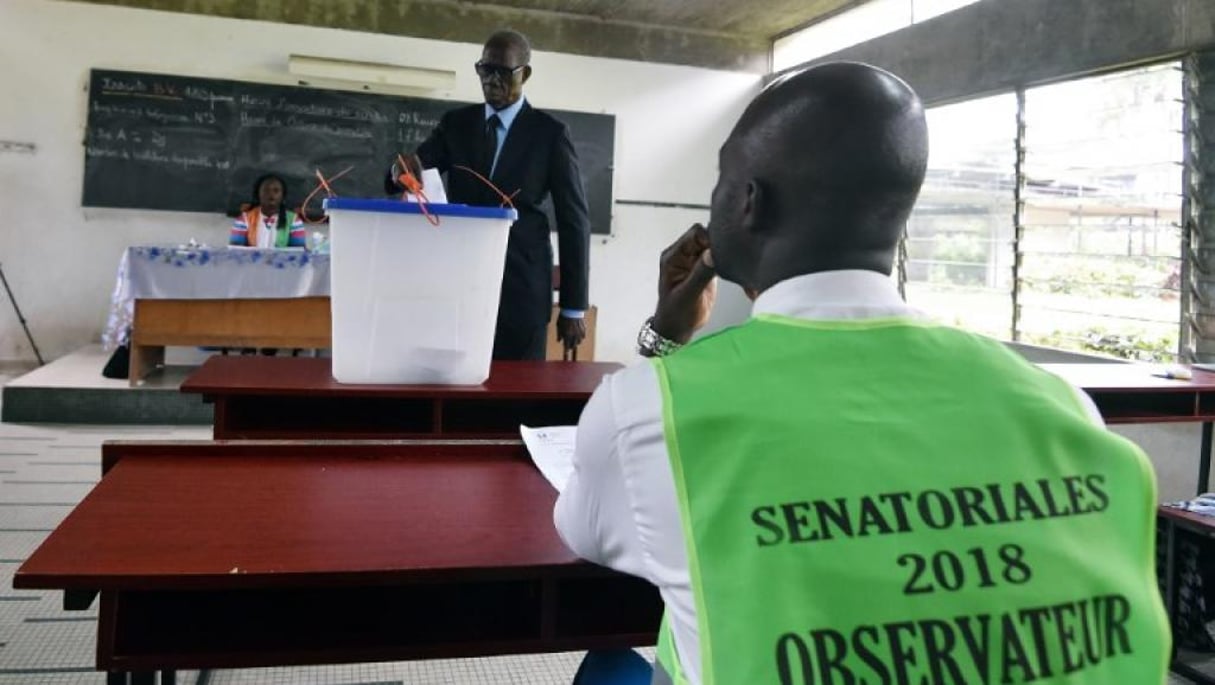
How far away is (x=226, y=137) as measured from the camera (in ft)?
19.3

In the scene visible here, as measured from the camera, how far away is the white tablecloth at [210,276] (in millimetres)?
4395

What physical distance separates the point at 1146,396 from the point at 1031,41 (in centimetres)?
279

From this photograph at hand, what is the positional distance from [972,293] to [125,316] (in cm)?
455

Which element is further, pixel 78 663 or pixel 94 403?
pixel 94 403

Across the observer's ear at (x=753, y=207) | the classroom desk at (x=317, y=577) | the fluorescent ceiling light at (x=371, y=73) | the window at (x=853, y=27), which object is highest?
the window at (x=853, y=27)

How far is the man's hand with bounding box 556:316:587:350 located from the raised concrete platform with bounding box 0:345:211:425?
2566mm

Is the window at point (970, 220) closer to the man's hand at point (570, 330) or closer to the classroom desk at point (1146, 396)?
the classroom desk at point (1146, 396)

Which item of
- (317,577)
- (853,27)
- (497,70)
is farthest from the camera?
(853,27)

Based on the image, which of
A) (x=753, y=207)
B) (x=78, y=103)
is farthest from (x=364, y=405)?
(x=78, y=103)

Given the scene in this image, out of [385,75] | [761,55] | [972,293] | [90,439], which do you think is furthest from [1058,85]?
[90,439]

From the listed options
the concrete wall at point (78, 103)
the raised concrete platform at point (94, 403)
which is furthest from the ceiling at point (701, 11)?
the raised concrete platform at point (94, 403)

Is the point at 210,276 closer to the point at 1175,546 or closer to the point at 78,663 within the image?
the point at 78,663

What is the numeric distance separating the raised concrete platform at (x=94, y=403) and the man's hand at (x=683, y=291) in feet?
11.9

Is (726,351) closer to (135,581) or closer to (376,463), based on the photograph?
(135,581)
